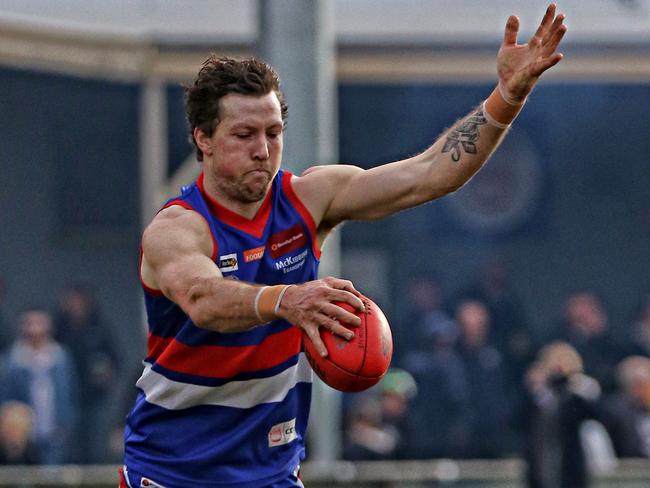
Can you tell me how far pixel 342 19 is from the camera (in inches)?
720

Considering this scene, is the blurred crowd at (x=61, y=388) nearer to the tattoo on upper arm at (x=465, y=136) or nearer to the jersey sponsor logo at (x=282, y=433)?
the jersey sponsor logo at (x=282, y=433)

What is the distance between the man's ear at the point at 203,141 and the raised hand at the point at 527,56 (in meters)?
1.12

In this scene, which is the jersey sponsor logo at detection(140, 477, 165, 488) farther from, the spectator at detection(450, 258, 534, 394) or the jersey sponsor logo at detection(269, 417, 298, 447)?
the spectator at detection(450, 258, 534, 394)

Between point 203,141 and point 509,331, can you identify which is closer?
point 203,141

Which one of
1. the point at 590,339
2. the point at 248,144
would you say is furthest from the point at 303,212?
the point at 590,339

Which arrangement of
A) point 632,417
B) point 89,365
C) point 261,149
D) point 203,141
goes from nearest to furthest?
point 261,149, point 203,141, point 632,417, point 89,365

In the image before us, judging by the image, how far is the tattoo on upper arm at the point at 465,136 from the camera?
609 centimetres

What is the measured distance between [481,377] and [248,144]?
930 centimetres

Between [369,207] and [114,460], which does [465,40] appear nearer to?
[114,460]

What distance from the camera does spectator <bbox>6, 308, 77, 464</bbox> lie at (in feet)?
46.0

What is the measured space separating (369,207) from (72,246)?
1333 cm

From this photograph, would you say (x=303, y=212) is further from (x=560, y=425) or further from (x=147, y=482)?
(x=560, y=425)

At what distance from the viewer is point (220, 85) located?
5949 millimetres

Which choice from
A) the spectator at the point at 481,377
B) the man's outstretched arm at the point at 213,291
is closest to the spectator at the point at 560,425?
the spectator at the point at 481,377
